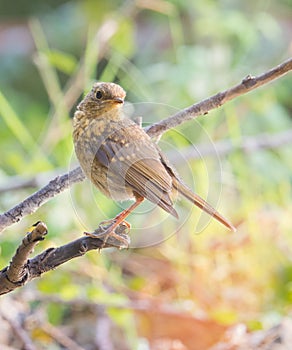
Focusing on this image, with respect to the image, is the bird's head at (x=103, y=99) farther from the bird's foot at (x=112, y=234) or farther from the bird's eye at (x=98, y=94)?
the bird's foot at (x=112, y=234)

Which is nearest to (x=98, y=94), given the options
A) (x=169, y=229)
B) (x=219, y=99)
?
(x=219, y=99)

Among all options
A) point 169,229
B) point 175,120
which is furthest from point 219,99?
point 169,229

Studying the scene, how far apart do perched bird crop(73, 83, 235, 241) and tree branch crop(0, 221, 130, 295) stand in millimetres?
14

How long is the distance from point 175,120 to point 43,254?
171mm

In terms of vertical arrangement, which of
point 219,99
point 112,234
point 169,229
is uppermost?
point 169,229

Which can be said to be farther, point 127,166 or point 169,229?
point 169,229

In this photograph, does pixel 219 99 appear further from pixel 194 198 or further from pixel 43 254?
pixel 43 254

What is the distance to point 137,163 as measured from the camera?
0.65 metres

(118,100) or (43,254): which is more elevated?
(118,100)

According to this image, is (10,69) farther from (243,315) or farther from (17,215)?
(17,215)

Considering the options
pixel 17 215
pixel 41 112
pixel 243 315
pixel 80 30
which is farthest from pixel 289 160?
pixel 17 215

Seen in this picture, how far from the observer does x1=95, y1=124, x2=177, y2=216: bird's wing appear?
63cm

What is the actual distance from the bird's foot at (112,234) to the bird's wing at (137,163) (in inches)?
1.6

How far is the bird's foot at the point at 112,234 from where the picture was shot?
0.66 m
